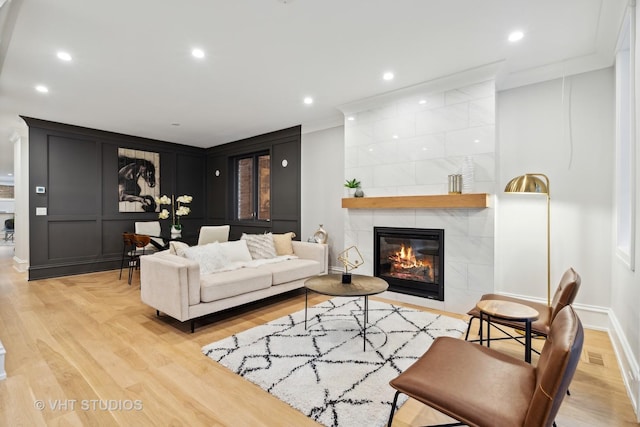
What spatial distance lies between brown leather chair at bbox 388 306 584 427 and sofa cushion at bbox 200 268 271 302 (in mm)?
2172

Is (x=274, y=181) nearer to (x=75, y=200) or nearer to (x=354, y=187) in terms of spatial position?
(x=354, y=187)

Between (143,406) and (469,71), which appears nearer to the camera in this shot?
(143,406)

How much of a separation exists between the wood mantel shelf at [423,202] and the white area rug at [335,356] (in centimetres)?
124

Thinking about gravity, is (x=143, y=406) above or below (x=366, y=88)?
below

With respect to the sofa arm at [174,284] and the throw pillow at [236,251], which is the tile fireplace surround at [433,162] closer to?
the throw pillow at [236,251]

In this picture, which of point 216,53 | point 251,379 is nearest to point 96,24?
point 216,53

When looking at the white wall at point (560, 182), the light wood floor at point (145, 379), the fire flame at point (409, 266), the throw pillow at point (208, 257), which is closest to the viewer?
the light wood floor at point (145, 379)

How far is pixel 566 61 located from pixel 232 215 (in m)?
6.05

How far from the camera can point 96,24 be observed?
8.17ft

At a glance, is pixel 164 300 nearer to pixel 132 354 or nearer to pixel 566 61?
pixel 132 354

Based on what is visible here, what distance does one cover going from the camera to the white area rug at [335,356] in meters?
1.86

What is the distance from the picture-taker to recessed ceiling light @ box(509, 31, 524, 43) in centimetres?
263

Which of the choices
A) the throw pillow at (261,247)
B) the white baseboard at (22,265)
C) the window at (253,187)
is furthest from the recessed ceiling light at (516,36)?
the white baseboard at (22,265)

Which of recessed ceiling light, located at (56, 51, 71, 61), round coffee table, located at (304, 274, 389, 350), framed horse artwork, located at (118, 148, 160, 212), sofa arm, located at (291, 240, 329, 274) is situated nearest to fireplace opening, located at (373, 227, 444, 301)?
sofa arm, located at (291, 240, 329, 274)
